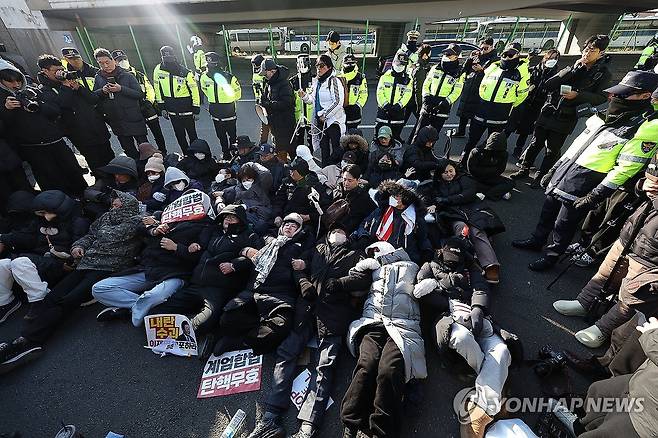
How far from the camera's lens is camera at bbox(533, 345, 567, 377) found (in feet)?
8.70

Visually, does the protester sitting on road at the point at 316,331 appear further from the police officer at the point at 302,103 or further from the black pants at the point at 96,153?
the black pants at the point at 96,153

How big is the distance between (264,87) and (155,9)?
37.6ft

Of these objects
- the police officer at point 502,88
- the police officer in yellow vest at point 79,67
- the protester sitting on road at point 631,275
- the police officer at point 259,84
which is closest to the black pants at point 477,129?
the police officer at point 502,88

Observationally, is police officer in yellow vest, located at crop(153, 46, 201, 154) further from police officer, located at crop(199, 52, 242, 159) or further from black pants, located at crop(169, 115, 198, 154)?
police officer, located at crop(199, 52, 242, 159)

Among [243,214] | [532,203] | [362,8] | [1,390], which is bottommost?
[1,390]

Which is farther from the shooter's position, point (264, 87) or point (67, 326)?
point (264, 87)

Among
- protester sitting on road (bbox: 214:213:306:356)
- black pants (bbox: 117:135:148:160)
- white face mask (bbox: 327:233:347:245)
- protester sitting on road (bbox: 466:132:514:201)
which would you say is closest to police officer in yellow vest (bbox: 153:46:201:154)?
black pants (bbox: 117:135:148:160)

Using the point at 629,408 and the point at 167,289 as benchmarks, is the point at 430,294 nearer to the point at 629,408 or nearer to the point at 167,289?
the point at 629,408

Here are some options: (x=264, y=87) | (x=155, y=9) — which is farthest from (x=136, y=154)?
(x=155, y=9)

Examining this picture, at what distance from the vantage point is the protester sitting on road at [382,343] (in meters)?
2.32

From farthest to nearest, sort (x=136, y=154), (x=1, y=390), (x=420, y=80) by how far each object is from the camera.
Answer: (x=420, y=80)
(x=136, y=154)
(x=1, y=390)

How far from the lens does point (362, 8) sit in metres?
12.9

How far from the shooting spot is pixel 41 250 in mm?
3779
